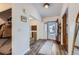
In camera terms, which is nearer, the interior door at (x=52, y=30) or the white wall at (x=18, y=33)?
the white wall at (x=18, y=33)

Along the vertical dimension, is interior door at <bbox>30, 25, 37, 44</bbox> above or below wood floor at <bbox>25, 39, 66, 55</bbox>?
above

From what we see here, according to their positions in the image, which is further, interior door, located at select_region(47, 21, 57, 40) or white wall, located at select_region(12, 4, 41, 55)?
interior door, located at select_region(47, 21, 57, 40)

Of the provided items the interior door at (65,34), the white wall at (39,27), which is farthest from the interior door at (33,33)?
the interior door at (65,34)

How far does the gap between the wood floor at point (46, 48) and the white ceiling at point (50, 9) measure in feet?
1.67

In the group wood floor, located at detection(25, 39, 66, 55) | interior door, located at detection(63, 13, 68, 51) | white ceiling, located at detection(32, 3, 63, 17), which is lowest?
wood floor, located at detection(25, 39, 66, 55)

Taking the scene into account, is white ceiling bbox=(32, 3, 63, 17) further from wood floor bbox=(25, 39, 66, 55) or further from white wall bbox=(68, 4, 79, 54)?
wood floor bbox=(25, 39, 66, 55)

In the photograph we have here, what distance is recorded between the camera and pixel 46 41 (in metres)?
2.05

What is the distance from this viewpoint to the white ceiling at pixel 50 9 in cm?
191

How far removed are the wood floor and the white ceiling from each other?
51 cm

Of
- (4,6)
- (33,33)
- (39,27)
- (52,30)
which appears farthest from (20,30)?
(52,30)

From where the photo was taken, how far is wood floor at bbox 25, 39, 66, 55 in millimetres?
1940

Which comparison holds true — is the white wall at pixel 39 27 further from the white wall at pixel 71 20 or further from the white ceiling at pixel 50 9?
the white wall at pixel 71 20

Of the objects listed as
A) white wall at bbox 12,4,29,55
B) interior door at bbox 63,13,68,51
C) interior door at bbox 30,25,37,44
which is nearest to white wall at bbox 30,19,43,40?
interior door at bbox 30,25,37,44

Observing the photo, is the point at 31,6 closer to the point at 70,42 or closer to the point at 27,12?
the point at 27,12
